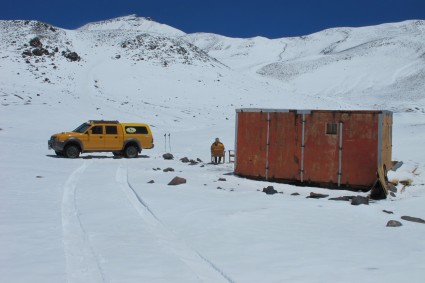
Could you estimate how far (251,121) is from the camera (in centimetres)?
1733

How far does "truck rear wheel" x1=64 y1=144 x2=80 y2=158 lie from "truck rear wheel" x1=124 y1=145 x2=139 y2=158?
2.29 metres

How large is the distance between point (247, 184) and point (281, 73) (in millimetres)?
84110

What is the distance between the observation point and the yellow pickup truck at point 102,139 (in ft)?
75.3

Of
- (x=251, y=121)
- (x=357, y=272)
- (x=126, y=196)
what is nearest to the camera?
(x=357, y=272)

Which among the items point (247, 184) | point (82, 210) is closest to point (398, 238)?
point (82, 210)

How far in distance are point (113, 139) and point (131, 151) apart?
102cm

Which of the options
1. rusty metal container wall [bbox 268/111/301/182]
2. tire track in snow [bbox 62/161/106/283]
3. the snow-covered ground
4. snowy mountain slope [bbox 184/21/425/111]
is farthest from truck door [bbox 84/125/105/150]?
snowy mountain slope [bbox 184/21/425/111]

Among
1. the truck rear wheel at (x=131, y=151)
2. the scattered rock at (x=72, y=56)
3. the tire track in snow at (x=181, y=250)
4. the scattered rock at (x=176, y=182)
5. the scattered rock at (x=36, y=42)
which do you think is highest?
the scattered rock at (x=36, y=42)

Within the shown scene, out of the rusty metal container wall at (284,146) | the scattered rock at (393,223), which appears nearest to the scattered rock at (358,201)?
the scattered rock at (393,223)

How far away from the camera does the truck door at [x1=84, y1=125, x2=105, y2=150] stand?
23.6 m

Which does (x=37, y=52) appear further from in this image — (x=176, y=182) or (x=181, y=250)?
(x=181, y=250)

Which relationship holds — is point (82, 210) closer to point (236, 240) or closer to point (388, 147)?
point (236, 240)

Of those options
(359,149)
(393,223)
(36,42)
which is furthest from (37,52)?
(393,223)

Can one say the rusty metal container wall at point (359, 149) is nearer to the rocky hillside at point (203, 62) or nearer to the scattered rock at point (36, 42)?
the rocky hillside at point (203, 62)
